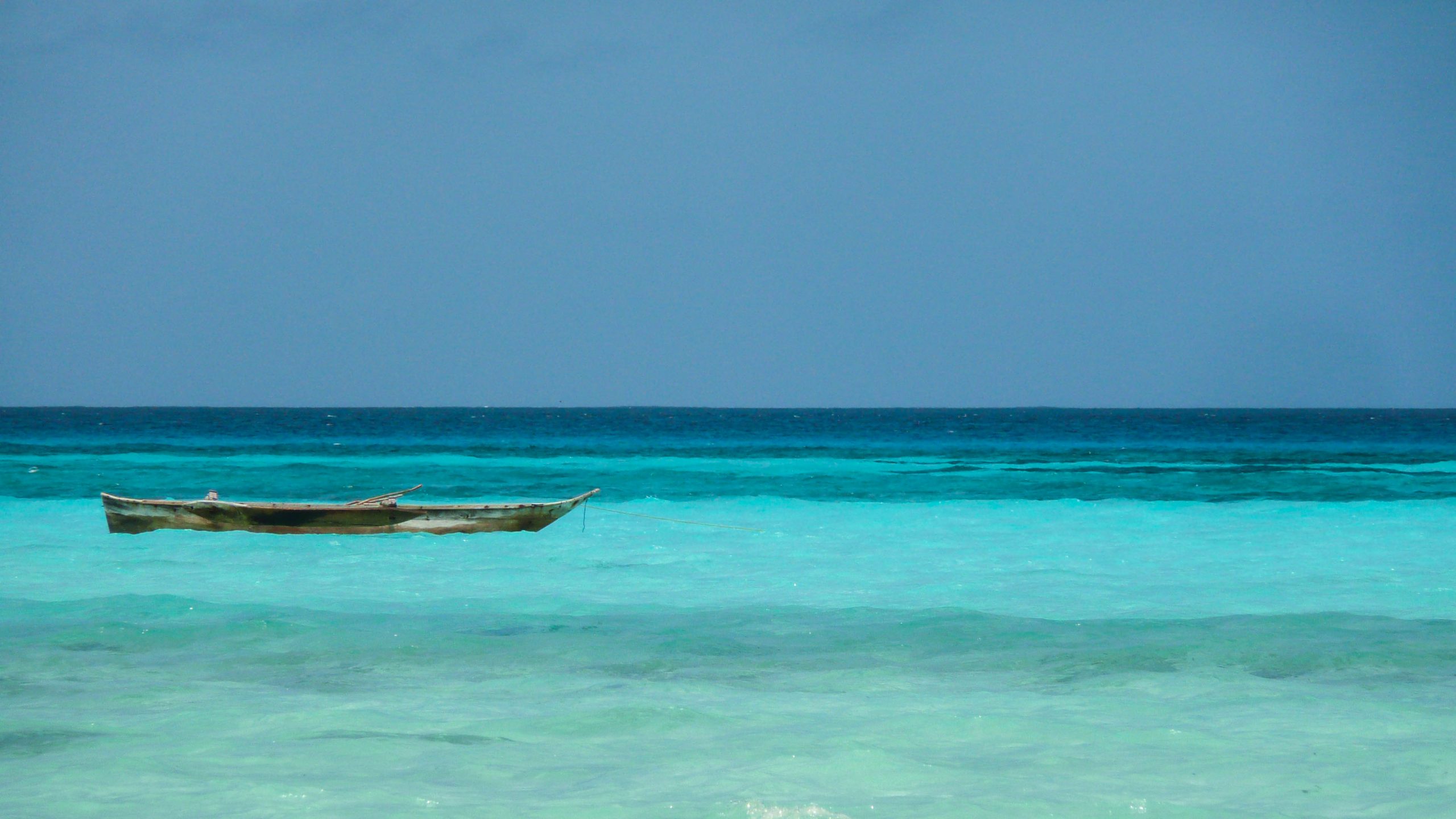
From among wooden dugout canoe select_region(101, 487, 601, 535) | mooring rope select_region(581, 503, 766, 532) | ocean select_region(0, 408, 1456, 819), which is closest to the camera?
ocean select_region(0, 408, 1456, 819)

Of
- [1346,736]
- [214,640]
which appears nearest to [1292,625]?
[1346,736]

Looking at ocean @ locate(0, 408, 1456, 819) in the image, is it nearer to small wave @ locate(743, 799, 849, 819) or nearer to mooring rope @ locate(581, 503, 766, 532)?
small wave @ locate(743, 799, 849, 819)

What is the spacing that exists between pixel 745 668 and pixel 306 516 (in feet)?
37.5

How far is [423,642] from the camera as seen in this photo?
10867 millimetres

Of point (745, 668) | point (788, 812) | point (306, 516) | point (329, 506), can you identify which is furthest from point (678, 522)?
point (788, 812)

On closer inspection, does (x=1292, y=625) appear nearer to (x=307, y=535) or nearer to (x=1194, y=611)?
(x=1194, y=611)

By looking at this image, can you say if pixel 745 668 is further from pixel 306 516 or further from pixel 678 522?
pixel 678 522

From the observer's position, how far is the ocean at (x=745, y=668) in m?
6.79

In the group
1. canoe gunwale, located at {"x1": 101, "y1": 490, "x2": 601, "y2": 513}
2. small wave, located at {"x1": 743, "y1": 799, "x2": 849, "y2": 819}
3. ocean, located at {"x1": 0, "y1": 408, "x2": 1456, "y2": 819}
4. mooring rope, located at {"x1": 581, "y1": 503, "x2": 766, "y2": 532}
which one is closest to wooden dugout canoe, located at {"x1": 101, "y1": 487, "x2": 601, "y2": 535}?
canoe gunwale, located at {"x1": 101, "y1": 490, "x2": 601, "y2": 513}

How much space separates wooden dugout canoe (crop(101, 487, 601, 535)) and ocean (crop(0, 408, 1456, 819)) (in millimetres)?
265

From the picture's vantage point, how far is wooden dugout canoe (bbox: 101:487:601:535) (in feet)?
61.5

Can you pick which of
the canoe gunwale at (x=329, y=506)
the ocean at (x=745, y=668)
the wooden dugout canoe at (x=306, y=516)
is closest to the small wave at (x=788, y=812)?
the ocean at (x=745, y=668)

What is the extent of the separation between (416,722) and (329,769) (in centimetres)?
106

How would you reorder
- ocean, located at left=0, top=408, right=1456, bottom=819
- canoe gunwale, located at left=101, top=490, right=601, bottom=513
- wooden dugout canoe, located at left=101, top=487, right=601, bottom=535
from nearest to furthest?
ocean, located at left=0, top=408, right=1456, bottom=819
canoe gunwale, located at left=101, top=490, right=601, bottom=513
wooden dugout canoe, located at left=101, top=487, right=601, bottom=535
